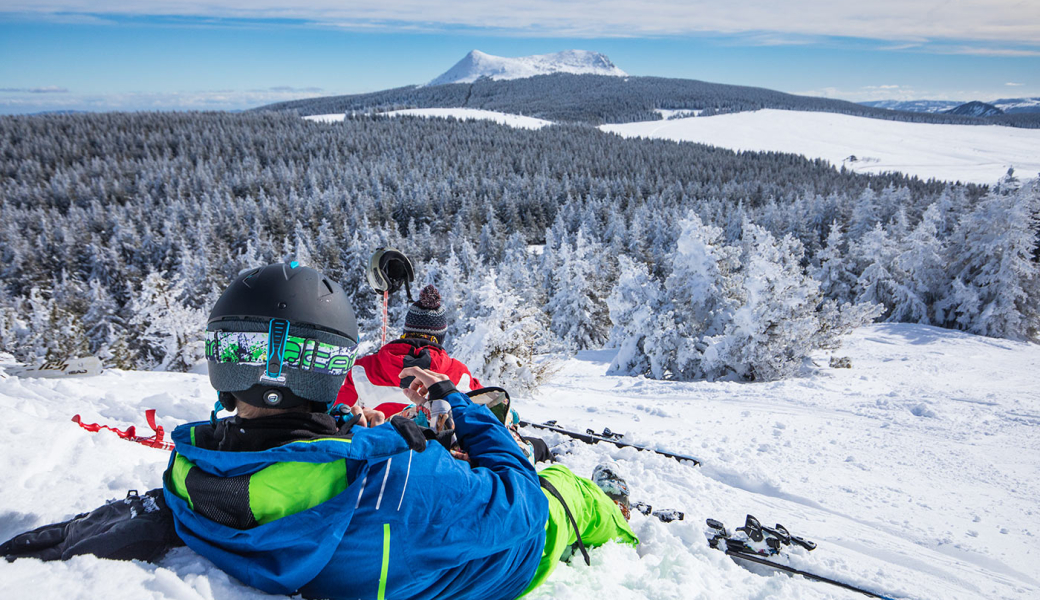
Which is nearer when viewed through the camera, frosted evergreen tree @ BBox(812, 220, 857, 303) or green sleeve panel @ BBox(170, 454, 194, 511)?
green sleeve panel @ BBox(170, 454, 194, 511)

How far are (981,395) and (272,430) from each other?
11.8 meters

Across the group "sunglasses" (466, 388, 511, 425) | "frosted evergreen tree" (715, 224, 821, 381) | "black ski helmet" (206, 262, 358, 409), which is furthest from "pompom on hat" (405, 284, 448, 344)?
"frosted evergreen tree" (715, 224, 821, 381)

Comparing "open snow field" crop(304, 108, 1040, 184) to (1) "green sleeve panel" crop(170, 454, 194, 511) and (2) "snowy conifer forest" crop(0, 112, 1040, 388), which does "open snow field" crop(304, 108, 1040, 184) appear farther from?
(1) "green sleeve panel" crop(170, 454, 194, 511)

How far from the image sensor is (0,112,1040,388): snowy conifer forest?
1581 cm

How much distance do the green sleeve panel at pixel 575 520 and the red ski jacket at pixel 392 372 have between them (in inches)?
A: 60.9

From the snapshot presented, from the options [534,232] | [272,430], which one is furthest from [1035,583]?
[534,232]

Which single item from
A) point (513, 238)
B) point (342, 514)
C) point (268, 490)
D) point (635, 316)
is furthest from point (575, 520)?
point (513, 238)

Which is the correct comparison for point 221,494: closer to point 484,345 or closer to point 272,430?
point 272,430

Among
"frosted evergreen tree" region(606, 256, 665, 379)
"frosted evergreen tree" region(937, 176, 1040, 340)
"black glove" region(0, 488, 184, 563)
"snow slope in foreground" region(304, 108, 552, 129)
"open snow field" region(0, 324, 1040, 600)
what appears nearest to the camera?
"black glove" region(0, 488, 184, 563)

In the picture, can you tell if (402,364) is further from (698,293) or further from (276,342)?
(698,293)

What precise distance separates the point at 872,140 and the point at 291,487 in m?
179

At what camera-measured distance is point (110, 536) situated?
6.97 feet

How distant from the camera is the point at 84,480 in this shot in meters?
3.34

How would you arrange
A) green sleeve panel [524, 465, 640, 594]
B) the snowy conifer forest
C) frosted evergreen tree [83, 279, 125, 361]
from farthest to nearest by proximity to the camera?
frosted evergreen tree [83, 279, 125, 361]
the snowy conifer forest
green sleeve panel [524, 465, 640, 594]
